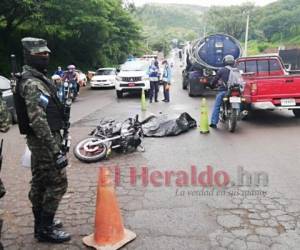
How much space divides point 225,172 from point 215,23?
8619 centimetres

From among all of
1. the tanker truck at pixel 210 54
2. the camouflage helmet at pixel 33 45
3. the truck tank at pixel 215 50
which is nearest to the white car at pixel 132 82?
the tanker truck at pixel 210 54

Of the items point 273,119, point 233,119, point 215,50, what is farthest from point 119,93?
point 233,119

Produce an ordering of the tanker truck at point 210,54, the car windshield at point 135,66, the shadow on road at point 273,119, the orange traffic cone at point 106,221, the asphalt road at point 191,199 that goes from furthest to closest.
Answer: the car windshield at point 135,66 < the tanker truck at point 210,54 < the shadow on road at point 273,119 < the asphalt road at point 191,199 < the orange traffic cone at point 106,221

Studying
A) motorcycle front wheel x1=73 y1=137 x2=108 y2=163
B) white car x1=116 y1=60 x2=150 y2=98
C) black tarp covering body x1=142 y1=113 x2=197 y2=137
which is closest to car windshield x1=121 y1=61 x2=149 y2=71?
white car x1=116 y1=60 x2=150 y2=98

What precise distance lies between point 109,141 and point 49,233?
350cm

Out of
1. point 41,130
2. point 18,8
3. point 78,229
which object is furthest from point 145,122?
point 18,8

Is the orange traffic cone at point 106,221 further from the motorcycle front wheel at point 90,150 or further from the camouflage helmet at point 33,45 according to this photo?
the motorcycle front wheel at point 90,150

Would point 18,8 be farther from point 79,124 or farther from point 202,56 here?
point 79,124

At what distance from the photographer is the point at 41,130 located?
145 inches

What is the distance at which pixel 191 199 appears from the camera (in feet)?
17.3

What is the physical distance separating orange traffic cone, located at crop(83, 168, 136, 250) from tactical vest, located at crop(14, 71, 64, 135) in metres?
0.65

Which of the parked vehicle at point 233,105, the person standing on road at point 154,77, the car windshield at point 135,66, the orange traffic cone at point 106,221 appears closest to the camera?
the orange traffic cone at point 106,221

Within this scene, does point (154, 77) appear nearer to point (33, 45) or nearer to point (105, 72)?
point (105, 72)

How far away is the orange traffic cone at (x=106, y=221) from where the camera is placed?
4.00 metres
